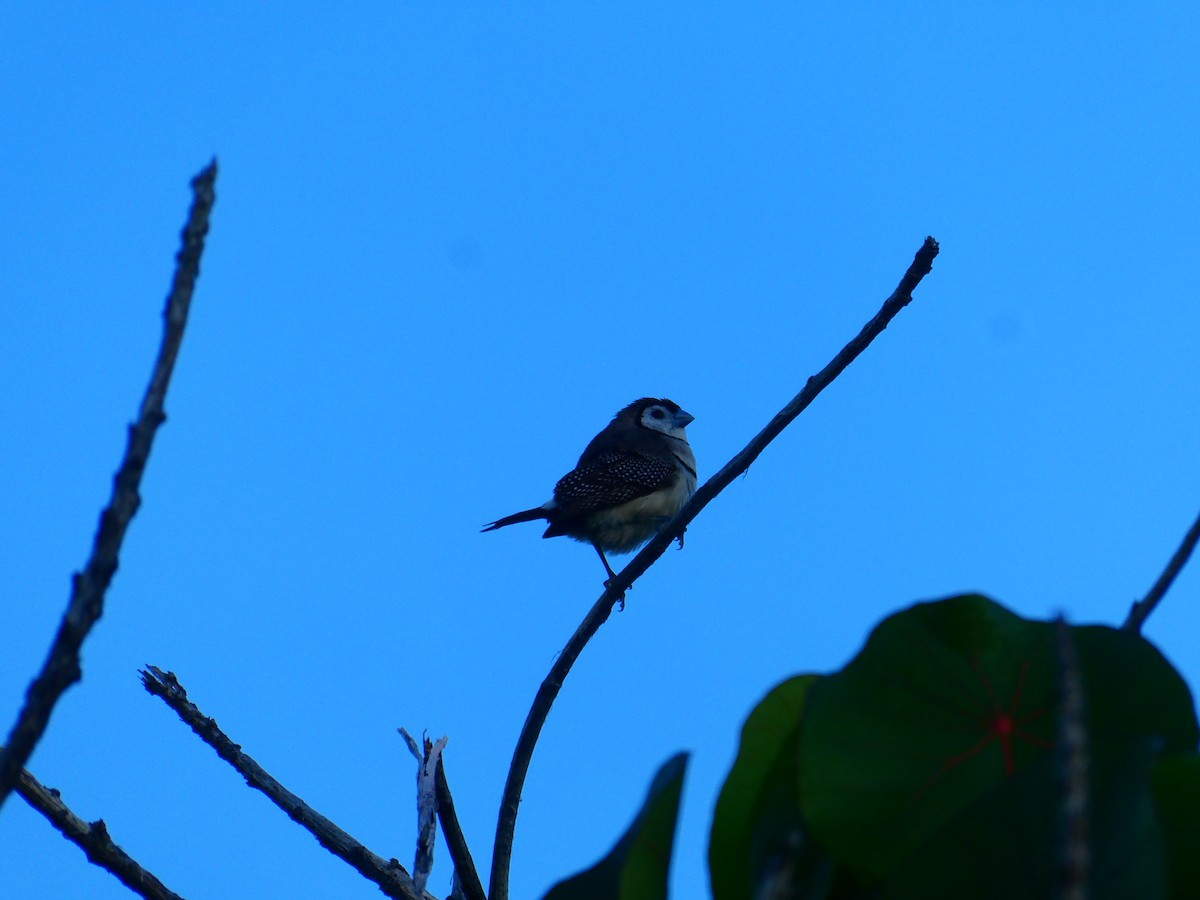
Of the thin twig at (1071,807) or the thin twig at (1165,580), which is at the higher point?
the thin twig at (1165,580)

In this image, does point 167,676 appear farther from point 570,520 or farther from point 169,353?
point 570,520

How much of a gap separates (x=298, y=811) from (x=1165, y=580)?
6.66 ft

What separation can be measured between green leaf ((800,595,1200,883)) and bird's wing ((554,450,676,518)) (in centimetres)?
778

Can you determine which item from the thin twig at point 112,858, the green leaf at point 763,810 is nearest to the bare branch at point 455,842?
the thin twig at point 112,858

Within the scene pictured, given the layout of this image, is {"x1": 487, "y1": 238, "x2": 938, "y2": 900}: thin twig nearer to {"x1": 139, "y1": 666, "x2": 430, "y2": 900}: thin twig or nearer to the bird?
{"x1": 139, "y1": 666, "x2": 430, "y2": 900}: thin twig

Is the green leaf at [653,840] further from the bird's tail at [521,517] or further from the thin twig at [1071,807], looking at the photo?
the bird's tail at [521,517]

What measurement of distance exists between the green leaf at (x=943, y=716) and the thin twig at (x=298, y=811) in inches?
61.1

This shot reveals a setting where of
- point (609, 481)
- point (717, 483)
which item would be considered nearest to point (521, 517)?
point (609, 481)

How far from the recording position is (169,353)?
878 mm

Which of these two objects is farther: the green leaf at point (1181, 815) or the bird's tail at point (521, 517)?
the bird's tail at point (521, 517)

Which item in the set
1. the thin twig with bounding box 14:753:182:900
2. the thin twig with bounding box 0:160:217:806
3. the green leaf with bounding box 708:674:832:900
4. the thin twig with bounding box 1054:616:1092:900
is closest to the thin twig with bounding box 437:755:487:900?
the thin twig with bounding box 14:753:182:900

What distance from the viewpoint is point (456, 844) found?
8.78 ft

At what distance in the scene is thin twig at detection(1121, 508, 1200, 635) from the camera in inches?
43.0

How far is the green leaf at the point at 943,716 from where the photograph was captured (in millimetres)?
960
